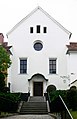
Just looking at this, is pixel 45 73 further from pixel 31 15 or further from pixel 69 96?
pixel 69 96

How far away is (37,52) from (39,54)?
1.46 ft

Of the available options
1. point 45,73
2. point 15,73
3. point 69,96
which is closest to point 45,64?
point 45,73

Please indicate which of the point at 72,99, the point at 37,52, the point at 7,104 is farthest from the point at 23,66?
the point at 72,99

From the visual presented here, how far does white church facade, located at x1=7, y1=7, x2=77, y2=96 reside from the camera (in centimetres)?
5388

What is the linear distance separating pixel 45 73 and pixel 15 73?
4.68 metres

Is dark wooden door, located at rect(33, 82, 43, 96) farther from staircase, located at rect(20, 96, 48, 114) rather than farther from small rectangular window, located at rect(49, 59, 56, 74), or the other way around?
staircase, located at rect(20, 96, 48, 114)

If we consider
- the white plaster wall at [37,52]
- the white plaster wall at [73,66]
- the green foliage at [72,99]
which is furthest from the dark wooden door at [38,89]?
the green foliage at [72,99]

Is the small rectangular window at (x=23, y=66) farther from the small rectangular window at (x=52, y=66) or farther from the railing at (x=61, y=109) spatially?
the railing at (x=61, y=109)

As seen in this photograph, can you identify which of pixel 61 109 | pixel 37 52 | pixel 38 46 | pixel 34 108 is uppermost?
pixel 38 46

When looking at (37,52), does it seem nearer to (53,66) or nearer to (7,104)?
(53,66)

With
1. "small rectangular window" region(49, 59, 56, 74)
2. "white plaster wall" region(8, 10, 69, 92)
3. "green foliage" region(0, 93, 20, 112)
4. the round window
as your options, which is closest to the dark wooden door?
"white plaster wall" region(8, 10, 69, 92)

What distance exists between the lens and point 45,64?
2149 inches

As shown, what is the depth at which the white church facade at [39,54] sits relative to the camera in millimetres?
53875

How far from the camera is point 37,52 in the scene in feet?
180
